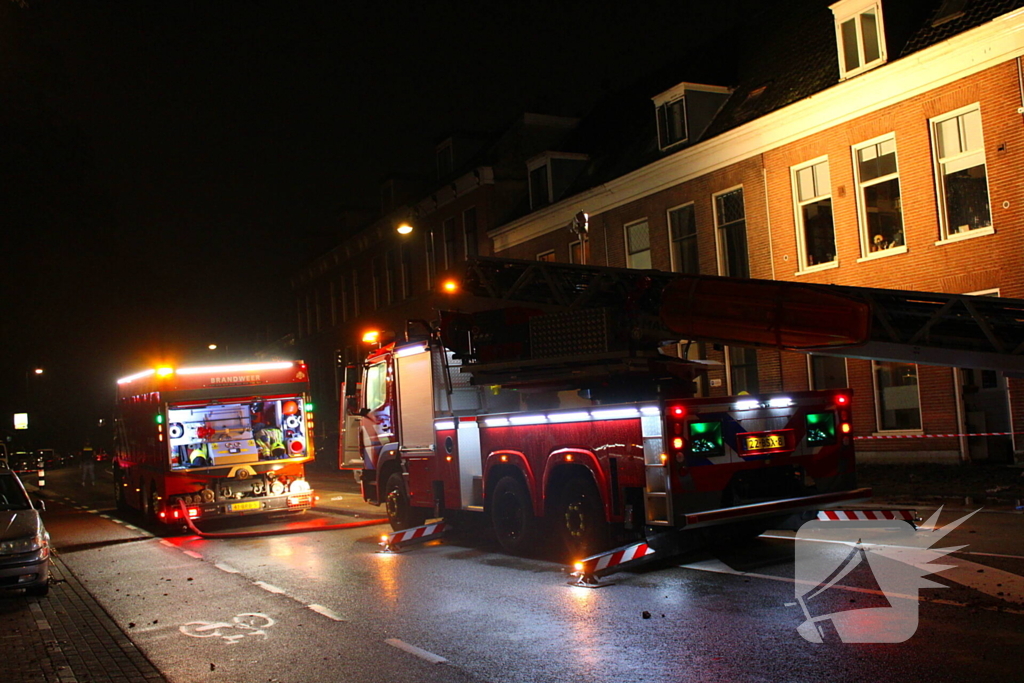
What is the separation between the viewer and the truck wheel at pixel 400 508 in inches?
509

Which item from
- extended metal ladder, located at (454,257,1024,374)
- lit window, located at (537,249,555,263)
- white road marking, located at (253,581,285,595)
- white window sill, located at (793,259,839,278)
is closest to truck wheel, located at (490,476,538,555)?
extended metal ladder, located at (454,257,1024,374)

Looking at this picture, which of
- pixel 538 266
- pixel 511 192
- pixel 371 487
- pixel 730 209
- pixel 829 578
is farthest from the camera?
pixel 511 192

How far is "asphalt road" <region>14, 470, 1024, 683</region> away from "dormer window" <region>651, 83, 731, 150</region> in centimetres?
1431

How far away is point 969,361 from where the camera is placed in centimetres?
956

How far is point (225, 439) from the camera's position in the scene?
16062mm

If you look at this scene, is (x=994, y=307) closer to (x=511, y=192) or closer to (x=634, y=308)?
(x=634, y=308)

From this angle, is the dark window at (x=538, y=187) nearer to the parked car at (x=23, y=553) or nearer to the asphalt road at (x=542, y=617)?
the asphalt road at (x=542, y=617)

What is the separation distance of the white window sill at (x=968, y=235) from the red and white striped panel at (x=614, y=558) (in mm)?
11682

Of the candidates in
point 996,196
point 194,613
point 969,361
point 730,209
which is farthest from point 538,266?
point 730,209

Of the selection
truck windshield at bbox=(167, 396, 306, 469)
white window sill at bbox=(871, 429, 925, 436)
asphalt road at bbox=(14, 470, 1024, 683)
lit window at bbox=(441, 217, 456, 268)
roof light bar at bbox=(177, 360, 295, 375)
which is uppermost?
lit window at bbox=(441, 217, 456, 268)

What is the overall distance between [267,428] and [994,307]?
11641 millimetres

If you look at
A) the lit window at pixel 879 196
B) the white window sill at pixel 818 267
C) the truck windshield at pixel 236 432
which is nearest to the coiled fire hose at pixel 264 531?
the truck windshield at pixel 236 432

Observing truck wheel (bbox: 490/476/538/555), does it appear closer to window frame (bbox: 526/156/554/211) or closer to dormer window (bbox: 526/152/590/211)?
window frame (bbox: 526/156/554/211)

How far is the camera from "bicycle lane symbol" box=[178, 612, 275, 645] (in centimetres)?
759
